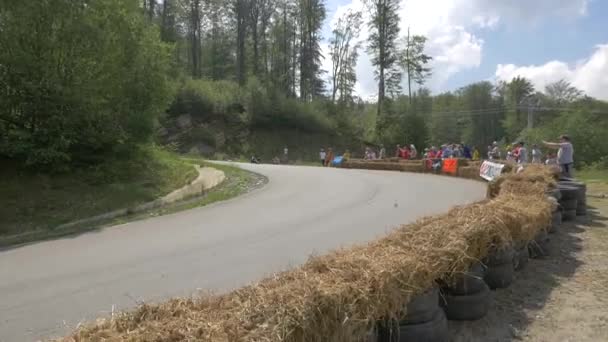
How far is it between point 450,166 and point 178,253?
19.6 m

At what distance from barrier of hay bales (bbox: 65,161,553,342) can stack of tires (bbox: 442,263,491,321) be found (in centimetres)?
Result: 16

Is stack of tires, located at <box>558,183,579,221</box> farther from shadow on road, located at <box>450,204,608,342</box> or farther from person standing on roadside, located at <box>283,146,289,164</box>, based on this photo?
person standing on roadside, located at <box>283,146,289,164</box>

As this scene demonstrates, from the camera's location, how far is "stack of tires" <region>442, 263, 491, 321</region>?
487cm

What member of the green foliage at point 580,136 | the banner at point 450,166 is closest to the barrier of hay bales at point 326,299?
the banner at point 450,166

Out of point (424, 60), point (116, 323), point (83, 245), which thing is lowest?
point (83, 245)

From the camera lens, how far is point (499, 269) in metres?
5.89

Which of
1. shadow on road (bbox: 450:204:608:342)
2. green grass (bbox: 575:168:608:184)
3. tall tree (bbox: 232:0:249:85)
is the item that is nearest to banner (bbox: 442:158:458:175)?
green grass (bbox: 575:168:608:184)

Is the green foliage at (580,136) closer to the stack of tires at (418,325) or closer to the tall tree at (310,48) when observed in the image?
the tall tree at (310,48)

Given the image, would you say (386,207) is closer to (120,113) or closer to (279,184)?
(279,184)

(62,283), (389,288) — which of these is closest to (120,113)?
(62,283)

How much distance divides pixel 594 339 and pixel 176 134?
48.5 metres

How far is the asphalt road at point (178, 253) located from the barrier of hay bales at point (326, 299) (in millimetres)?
2219

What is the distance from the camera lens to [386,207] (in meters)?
12.9

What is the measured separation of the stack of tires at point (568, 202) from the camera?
10.6m
